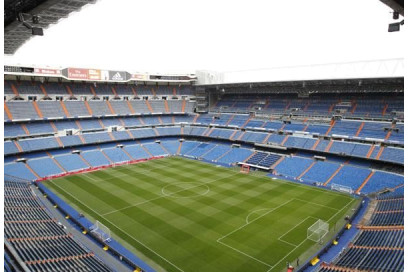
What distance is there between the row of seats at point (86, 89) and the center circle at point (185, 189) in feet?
95.2

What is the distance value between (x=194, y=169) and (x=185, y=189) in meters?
8.22

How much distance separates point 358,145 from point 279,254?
23734 millimetres

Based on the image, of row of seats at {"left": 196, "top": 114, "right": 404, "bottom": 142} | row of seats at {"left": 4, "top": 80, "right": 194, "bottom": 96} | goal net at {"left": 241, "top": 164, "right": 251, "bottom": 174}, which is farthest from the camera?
row of seats at {"left": 4, "top": 80, "right": 194, "bottom": 96}

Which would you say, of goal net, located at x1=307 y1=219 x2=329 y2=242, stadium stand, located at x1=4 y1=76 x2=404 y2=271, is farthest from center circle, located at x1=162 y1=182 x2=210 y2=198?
goal net, located at x1=307 y1=219 x2=329 y2=242

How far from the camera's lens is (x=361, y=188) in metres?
31.0

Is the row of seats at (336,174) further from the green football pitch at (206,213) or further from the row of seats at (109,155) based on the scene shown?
the row of seats at (109,155)

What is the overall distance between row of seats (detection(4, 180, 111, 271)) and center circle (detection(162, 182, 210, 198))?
37.8 ft

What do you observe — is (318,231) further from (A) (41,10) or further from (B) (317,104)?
→ (B) (317,104)

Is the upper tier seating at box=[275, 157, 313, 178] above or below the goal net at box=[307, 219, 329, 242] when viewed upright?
above

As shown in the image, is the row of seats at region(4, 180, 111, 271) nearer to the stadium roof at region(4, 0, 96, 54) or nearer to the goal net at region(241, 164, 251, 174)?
the stadium roof at region(4, 0, 96, 54)

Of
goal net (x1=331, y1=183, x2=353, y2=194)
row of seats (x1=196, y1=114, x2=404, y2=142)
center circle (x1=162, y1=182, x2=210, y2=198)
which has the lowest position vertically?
center circle (x1=162, y1=182, x2=210, y2=198)

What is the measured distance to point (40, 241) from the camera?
60.9ft

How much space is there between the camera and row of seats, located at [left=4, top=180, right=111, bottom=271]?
51.1 ft

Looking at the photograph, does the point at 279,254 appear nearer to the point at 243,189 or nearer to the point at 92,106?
the point at 243,189
